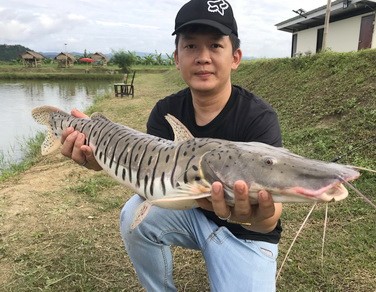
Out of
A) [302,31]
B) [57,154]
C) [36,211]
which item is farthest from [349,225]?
[302,31]

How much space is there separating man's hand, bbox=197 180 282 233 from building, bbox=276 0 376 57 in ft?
42.6

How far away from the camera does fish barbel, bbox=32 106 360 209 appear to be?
1617 mm

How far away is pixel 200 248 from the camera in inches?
107

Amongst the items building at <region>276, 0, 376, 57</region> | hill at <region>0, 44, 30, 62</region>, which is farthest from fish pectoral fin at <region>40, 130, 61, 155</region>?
hill at <region>0, 44, 30, 62</region>

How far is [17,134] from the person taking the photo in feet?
40.5

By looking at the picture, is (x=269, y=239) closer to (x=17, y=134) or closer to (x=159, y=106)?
(x=159, y=106)

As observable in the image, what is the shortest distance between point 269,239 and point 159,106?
135 cm

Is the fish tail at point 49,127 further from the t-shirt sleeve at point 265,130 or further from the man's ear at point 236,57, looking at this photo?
the t-shirt sleeve at point 265,130

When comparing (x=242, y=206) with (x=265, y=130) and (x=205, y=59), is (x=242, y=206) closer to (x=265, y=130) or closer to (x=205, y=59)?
(x=265, y=130)

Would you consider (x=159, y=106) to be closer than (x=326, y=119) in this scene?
Yes

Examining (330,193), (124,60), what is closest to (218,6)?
(330,193)

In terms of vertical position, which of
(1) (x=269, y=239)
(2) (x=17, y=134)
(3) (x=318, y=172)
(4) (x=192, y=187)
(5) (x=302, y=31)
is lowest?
(2) (x=17, y=134)

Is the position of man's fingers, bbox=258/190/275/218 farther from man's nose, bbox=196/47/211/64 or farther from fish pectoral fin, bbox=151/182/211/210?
man's nose, bbox=196/47/211/64

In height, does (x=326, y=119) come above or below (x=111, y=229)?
above
